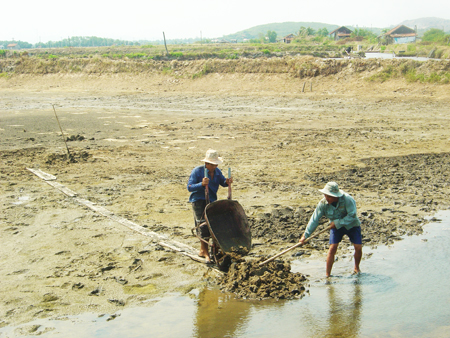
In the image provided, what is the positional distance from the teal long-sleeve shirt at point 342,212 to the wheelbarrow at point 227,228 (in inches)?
35.2

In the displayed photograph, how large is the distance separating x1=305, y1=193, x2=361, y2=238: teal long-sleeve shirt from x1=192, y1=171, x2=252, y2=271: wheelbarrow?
35.2 inches

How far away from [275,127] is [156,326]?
1294 cm

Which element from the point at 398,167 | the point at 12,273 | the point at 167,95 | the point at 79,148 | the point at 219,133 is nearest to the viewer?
the point at 12,273

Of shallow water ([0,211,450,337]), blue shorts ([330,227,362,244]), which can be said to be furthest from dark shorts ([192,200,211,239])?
blue shorts ([330,227,362,244])

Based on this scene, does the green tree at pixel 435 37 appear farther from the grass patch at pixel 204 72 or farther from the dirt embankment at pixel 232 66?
the grass patch at pixel 204 72

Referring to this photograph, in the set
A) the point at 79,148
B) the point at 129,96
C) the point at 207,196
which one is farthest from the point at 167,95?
the point at 207,196

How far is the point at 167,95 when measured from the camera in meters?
28.1

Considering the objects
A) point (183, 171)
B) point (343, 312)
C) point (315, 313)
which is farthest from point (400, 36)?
point (315, 313)

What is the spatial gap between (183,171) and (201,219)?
5.09 m

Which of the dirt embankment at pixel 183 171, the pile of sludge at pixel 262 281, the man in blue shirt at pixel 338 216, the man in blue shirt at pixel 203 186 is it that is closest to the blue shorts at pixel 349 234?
the man in blue shirt at pixel 338 216

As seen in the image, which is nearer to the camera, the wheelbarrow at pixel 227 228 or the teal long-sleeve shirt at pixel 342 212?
the teal long-sleeve shirt at pixel 342 212

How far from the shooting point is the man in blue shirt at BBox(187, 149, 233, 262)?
576 cm

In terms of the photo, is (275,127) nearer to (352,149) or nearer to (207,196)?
(352,149)

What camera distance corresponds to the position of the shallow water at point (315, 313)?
4520mm
